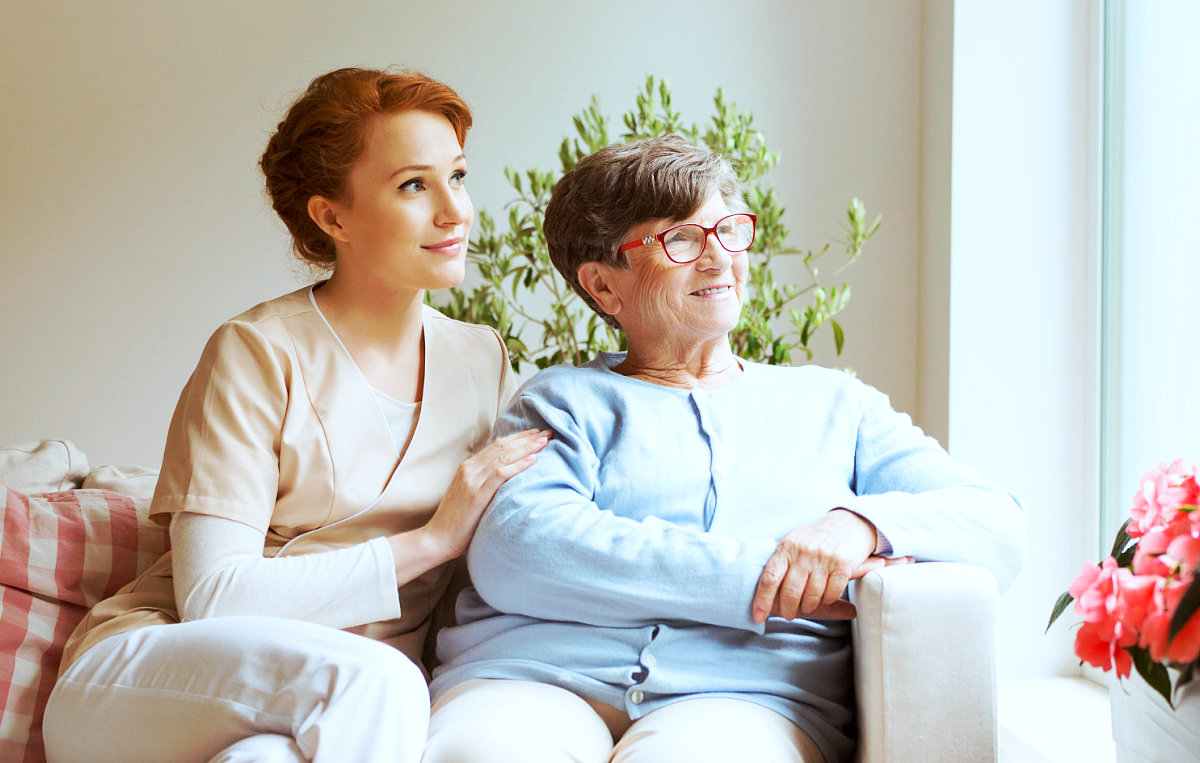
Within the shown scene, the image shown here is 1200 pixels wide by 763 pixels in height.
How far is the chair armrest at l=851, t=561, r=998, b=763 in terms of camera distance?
1.34m

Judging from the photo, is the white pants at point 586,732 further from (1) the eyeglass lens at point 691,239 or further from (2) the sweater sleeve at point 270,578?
(1) the eyeglass lens at point 691,239

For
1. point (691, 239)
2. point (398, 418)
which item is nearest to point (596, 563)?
point (398, 418)

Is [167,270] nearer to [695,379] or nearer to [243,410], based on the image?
[243,410]

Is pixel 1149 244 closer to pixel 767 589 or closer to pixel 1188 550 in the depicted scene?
pixel 767 589

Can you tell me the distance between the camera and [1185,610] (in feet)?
3.26

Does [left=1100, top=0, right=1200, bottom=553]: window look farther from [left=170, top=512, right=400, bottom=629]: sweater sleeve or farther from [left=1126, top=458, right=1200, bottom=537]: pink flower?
[left=170, top=512, right=400, bottom=629]: sweater sleeve

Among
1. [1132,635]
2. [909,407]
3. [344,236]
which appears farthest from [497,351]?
[909,407]

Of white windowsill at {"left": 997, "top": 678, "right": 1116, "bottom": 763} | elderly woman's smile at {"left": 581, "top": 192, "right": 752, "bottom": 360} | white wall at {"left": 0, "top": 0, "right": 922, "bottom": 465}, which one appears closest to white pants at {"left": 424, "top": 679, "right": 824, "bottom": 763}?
elderly woman's smile at {"left": 581, "top": 192, "right": 752, "bottom": 360}

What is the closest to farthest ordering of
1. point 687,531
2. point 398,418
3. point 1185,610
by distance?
1. point 1185,610
2. point 687,531
3. point 398,418

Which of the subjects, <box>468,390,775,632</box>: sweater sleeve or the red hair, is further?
the red hair

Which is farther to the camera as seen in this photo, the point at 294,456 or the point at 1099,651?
the point at 294,456

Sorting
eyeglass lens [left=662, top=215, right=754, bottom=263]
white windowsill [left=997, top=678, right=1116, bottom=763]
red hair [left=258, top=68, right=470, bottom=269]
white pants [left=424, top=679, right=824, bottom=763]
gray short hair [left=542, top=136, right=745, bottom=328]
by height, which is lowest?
→ white windowsill [left=997, top=678, right=1116, bottom=763]

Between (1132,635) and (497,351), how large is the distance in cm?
121

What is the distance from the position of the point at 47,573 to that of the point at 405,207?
0.84 m
